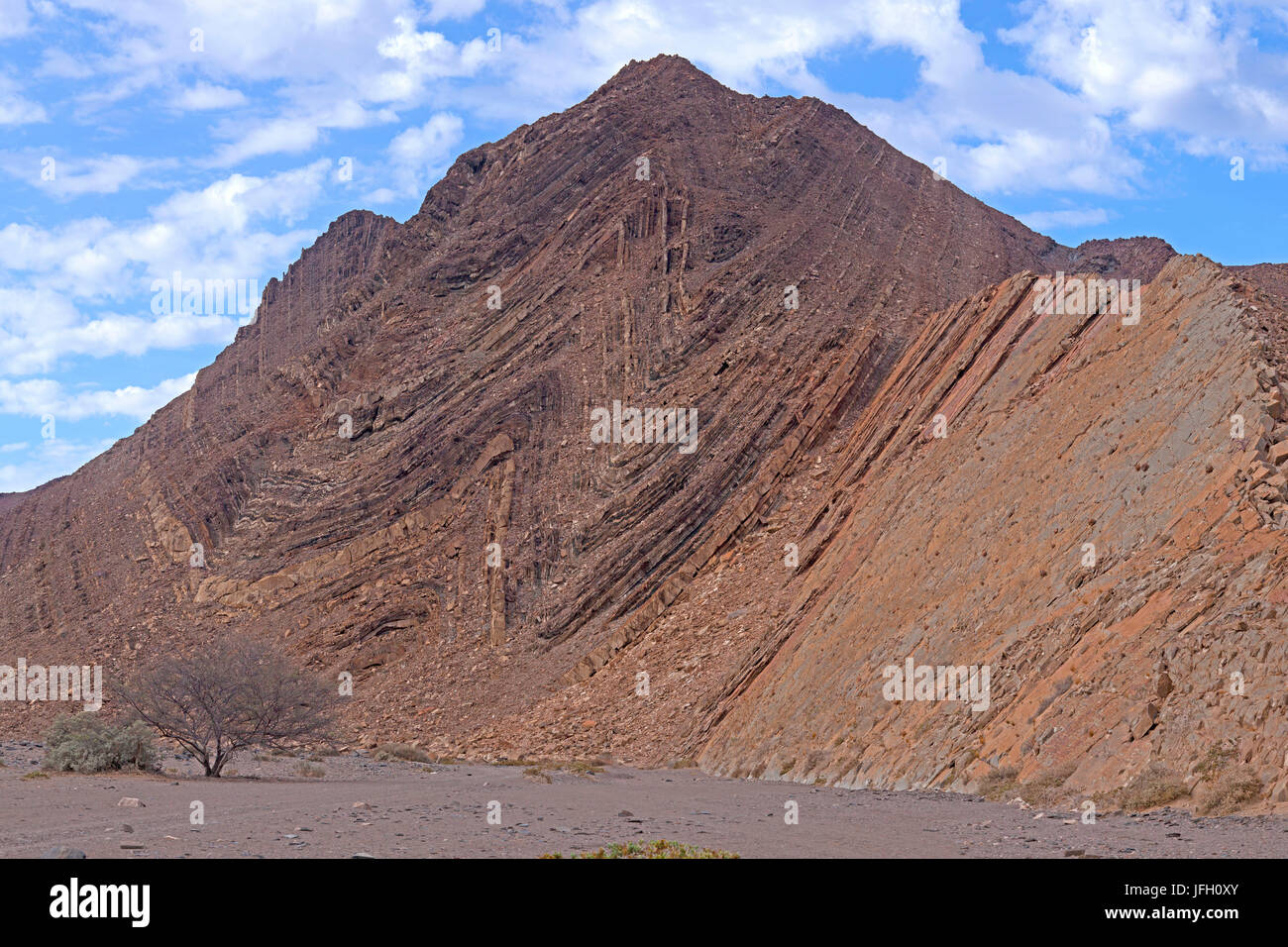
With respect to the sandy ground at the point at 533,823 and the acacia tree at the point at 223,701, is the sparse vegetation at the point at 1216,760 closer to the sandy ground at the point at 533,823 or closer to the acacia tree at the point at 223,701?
the sandy ground at the point at 533,823

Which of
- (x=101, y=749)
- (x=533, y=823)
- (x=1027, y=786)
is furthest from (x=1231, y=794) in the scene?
(x=101, y=749)

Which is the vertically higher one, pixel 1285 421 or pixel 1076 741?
pixel 1285 421

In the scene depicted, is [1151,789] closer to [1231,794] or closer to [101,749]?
[1231,794]

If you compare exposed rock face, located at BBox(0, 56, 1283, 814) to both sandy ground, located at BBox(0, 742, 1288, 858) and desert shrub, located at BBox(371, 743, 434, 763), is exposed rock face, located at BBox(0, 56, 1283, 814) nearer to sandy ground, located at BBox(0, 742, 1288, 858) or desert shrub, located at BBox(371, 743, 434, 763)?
sandy ground, located at BBox(0, 742, 1288, 858)

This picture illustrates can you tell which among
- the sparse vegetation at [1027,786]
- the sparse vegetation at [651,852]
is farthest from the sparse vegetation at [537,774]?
the sparse vegetation at [651,852]

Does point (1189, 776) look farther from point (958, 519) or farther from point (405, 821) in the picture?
point (958, 519)

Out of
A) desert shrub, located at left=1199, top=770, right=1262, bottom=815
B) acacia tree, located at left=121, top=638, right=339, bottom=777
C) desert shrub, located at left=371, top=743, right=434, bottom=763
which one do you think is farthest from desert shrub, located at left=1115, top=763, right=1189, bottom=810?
desert shrub, located at left=371, top=743, right=434, bottom=763

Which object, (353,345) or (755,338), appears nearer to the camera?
(755,338)
